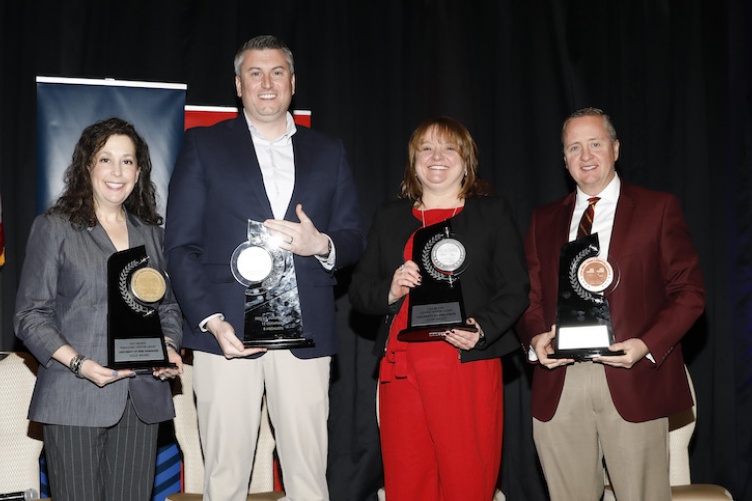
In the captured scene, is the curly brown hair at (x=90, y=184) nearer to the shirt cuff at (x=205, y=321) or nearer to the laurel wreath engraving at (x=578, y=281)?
the shirt cuff at (x=205, y=321)

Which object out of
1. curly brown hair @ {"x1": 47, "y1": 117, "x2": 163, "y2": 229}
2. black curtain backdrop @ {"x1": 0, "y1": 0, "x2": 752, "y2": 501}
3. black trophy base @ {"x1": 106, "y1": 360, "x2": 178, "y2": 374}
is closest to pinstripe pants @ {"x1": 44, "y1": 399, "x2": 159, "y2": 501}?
black trophy base @ {"x1": 106, "y1": 360, "x2": 178, "y2": 374}

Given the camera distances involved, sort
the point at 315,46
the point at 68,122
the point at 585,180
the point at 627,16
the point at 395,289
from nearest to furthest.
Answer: the point at 395,289, the point at 585,180, the point at 68,122, the point at 315,46, the point at 627,16

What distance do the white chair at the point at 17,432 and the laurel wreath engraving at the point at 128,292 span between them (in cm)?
114

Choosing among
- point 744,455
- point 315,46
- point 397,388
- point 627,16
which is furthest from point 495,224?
point 744,455

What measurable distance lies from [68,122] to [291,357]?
6.31ft

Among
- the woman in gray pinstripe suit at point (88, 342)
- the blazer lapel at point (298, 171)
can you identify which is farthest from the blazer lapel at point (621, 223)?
the woman in gray pinstripe suit at point (88, 342)

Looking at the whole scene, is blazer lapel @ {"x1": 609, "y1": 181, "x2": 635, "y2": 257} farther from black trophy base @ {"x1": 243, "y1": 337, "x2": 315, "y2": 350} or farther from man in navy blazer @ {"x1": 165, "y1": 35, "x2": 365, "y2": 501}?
black trophy base @ {"x1": 243, "y1": 337, "x2": 315, "y2": 350}

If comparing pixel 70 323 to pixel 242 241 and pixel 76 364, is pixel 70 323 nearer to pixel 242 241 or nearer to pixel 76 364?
pixel 76 364

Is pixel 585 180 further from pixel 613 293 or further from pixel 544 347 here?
pixel 544 347

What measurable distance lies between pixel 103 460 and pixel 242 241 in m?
0.85

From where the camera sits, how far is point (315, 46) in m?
4.34

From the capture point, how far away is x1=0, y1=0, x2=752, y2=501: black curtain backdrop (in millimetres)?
4297

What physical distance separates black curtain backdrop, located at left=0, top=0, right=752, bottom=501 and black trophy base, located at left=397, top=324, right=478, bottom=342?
5.47 ft

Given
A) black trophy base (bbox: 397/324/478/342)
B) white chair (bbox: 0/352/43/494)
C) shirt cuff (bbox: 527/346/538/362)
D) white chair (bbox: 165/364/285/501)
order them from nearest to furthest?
black trophy base (bbox: 397/324/478/342) → shirt cuff (bbox: 527/346/538/362) → white chair (bbox: 0/352/43/494) → white chair (bbox: 165/364/285/501)
